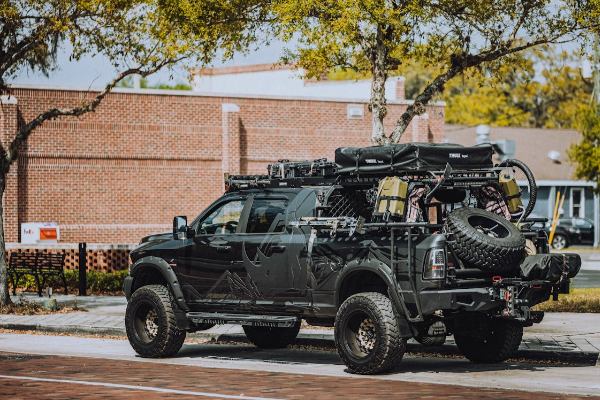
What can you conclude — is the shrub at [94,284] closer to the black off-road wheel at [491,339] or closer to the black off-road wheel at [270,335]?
the black off-road wheel at [270,335]

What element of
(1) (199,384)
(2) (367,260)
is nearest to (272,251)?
(2) (367,260)

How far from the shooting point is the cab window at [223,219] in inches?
594

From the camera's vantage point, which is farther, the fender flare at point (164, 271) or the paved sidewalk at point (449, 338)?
the fender flare at point (164, 271)

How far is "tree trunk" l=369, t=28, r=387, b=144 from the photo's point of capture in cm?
1959

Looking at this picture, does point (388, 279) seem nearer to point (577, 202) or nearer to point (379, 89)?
point (379, 89)

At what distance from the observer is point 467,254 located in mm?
12688

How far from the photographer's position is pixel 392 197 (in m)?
12.9

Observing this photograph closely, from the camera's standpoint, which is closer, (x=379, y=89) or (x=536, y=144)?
(x=379, y=89)

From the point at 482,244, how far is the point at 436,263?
513 mm

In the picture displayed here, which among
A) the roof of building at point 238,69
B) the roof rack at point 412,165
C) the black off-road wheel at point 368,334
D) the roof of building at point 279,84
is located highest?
the roof of building at point 238,69

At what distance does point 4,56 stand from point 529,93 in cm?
5827

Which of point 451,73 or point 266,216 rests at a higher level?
point 451,73

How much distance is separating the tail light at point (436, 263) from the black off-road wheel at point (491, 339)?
66.6 inches

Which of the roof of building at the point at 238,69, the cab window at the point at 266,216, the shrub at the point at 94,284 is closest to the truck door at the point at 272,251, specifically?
the cab window at the point at 266,216
